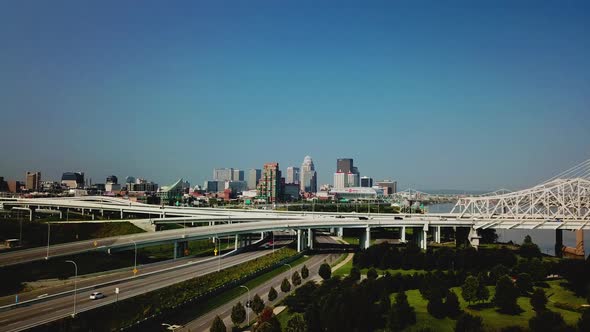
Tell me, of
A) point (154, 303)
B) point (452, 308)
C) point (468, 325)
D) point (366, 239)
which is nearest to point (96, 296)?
point (154, 303)

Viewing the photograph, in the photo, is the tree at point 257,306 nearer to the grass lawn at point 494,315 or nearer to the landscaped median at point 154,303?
the landscaped median at point 154,303

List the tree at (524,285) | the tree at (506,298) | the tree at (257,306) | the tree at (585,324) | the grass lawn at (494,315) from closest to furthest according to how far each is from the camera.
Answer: the tree at (585,324)
the grass lawn at (494,315)
the tree at (257,306)
the tree at (506,298)
the tree at (524,285)

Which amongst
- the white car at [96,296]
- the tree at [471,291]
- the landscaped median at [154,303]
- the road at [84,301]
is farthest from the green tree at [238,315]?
the tree at [471,291]

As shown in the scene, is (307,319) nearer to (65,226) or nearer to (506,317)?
(506,317)

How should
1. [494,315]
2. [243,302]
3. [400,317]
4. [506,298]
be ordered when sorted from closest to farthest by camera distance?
[400,317] → [494,315] → [506,298] → [243,302]

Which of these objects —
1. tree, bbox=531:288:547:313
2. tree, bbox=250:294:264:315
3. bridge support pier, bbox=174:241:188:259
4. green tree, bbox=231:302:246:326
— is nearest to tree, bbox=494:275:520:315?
tree, bbox=531:288:547:313

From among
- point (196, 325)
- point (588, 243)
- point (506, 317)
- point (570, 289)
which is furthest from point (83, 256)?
point (588, 243)

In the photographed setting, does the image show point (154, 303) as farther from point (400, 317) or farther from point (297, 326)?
point (400, 317)
